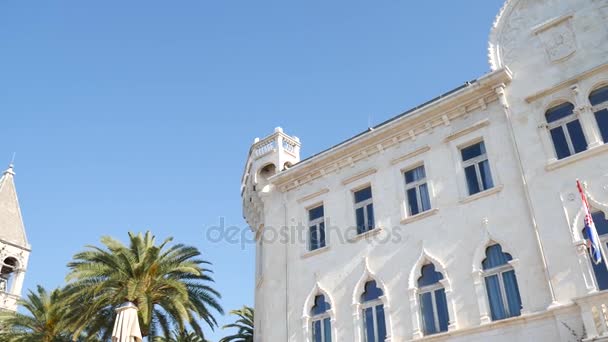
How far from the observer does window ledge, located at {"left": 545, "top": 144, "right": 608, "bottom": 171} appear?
15586 mm

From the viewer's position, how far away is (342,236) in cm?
2033

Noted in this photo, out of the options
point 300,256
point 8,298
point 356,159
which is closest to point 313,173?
point 356,159

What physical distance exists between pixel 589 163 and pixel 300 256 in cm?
1048

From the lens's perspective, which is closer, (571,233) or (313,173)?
(571,233)

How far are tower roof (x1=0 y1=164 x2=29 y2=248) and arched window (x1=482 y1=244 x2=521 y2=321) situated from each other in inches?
1848

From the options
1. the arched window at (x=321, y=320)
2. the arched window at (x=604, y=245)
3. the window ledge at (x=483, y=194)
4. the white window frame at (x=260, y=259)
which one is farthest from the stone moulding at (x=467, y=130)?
the white window frame at (x=260, y=259)

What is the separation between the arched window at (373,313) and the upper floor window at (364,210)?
84.0 inches

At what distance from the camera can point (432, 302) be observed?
1711 cm

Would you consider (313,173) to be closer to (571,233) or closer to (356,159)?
(356,159)

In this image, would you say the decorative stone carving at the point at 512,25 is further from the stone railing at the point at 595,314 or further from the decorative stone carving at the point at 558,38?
the stone railing at the point at 595,314

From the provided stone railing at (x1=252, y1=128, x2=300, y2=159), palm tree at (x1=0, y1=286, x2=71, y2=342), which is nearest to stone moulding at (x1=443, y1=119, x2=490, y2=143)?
stone railing at (x1=252, y1=128, x2=300, y2=159)

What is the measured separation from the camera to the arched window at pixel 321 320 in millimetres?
19237

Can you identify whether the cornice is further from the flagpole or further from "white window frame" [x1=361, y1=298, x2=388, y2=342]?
"white window frame" [x1=361, y1=298, x2=388, y2=342]

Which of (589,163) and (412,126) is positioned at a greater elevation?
(412,126)
